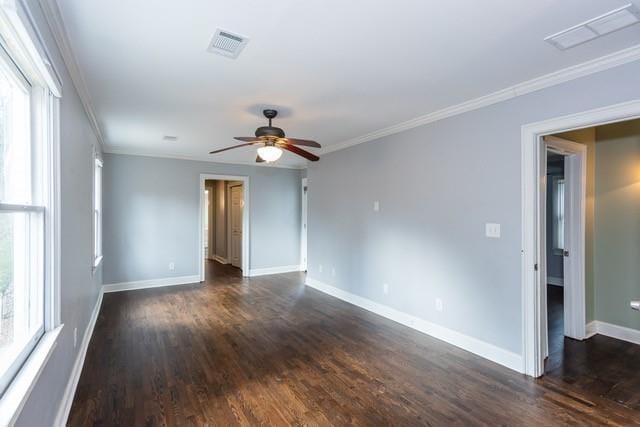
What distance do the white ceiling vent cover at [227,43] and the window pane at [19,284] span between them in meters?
1.43

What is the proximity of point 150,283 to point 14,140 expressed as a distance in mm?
4930

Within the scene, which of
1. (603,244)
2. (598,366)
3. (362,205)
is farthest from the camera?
(362,205)

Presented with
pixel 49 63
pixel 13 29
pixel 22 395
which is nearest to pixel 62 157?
pixel 49 63

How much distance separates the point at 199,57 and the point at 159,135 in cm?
272

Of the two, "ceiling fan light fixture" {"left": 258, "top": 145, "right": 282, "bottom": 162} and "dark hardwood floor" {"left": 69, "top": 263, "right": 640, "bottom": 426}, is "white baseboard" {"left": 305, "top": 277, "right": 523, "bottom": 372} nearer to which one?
"dark hardwood floor" {"left": 69, "top": 263, "right": 640, "bottom": 426}

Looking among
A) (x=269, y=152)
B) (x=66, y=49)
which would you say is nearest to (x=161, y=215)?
(x=269, y=152)

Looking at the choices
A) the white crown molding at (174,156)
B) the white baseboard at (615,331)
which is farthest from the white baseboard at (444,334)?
the white crown molding at (174,156)

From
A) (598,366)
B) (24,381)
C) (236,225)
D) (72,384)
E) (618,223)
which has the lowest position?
(598,366)

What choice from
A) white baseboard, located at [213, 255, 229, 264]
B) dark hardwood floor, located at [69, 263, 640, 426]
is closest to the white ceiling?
dark hardwood floor, located at [69, 263, 640, 426]

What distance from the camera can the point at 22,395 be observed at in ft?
4.16

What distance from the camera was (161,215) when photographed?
19.8 feet

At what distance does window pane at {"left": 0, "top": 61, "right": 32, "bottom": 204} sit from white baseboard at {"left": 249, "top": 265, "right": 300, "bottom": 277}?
5315mm

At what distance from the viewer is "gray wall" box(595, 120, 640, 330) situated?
11.4 feet

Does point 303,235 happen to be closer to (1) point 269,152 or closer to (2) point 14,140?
(1) point 269,152
